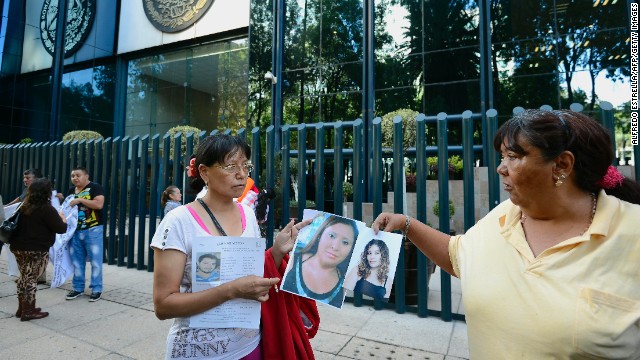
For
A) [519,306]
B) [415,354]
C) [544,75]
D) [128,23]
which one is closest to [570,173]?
[519,306]

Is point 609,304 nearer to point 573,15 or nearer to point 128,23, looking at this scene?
point 573,15

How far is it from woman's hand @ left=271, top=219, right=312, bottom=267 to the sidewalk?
177 cm

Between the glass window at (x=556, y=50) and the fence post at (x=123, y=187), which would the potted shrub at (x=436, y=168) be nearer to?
the glass window at (x=556, y=50)

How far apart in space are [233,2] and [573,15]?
45.7 feet

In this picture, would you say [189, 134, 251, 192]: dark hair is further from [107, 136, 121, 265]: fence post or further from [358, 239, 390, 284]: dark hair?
[107, 136, 121, 265]: fence post

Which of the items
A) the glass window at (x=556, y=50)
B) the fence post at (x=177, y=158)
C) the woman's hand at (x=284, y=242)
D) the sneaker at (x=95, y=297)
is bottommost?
the sneaker at (x=95, y=297)

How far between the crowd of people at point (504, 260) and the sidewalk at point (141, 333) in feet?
5.72

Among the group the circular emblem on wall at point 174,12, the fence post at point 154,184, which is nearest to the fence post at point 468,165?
the fence post at point 154,184

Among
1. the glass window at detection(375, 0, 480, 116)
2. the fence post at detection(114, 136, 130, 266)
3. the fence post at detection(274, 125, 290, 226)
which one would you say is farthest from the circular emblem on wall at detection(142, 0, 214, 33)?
the fence post at detection(274, 125, 290, 226)

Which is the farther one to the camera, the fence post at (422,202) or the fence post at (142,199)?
the fence post at (142,199)

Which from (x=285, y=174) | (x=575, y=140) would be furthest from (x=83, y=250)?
(x=575, y=140)

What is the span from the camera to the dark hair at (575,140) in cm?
125

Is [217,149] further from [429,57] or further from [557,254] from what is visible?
[429,57]

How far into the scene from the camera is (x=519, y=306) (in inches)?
47.8
